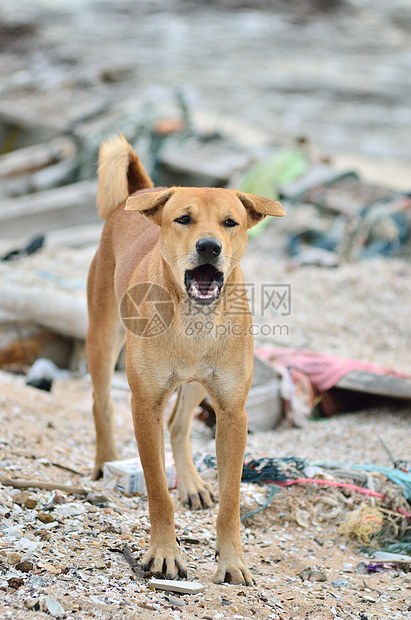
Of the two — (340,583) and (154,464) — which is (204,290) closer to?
(154,464)

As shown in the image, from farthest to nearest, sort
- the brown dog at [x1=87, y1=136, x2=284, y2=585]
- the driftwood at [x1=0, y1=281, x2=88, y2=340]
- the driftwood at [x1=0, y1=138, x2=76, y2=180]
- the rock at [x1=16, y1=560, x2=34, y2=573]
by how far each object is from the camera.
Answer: the driftwood at [x1=0, y1=138, x2=76, y2=180] < the driftwood at [x1=0, y1=281, x2=88, y2=340] < the brown dog at [x1=87, y1=136, x2=284, y2=585] < the rock at [x1=16, y1=560, x2=34, y2=573]

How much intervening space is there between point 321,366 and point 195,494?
2.02 metres

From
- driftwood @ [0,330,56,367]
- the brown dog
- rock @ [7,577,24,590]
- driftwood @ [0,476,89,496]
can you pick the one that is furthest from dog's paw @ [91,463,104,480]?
driftwood @ [0,330,56,367]

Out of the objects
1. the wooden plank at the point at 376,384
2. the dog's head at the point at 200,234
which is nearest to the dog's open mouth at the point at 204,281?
the dog's head at the point at 200,234

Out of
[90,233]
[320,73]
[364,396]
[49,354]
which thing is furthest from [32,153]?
[320,73]

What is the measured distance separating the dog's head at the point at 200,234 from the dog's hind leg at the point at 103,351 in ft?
3.29

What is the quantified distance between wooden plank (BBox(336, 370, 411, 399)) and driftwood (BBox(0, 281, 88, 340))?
90.7 inches

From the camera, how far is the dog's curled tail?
13.7 feet

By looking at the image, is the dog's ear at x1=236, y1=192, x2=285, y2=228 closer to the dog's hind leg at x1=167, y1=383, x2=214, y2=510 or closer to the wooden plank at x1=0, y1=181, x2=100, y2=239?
the dog's hind leg at x1=167, y1=383, x2=214, y2=510

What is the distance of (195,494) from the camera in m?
3.99

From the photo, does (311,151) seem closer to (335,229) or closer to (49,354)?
(335,229)

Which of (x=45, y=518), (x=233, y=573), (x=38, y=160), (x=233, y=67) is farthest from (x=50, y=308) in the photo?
(x=233, y=67)

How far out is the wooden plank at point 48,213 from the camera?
937 centimetres

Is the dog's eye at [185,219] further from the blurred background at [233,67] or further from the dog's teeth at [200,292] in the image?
the blurred background at [233,67]
